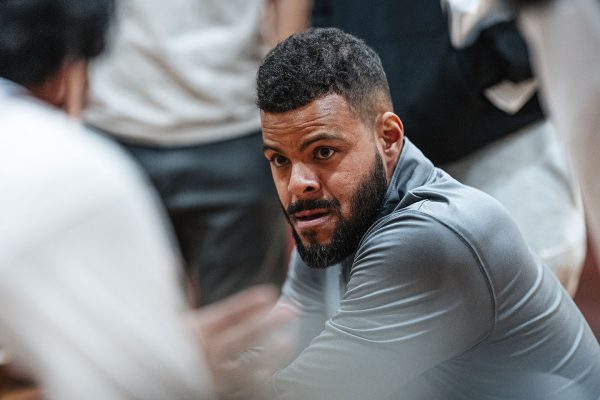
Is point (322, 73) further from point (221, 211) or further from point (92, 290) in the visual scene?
point (221, 211)

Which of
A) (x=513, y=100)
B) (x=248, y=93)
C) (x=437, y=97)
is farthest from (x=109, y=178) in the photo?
(x=248, y=93)

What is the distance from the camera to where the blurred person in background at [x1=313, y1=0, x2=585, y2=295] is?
1305mm

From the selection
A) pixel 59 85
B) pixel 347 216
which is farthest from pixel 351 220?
pixel 59 85

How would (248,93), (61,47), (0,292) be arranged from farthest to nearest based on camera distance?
1. (248,93)
2. (61,47)
3. (0,292)

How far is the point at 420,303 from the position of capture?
1271mm

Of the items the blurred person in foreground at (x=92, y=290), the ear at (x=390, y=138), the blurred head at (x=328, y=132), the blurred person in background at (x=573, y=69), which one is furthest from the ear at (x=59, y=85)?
the blurred person in background at (x=573, y=69)

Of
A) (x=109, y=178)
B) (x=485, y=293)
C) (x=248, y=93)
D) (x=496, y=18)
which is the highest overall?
(x=496, y=18)

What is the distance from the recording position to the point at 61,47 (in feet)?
4.49

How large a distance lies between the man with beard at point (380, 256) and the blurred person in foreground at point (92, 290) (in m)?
0.09

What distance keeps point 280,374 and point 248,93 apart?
Result: 0.86 m

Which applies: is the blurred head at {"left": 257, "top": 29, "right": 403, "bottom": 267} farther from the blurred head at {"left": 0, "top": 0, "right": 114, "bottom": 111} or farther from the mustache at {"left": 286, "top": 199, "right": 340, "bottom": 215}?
the blurred head at {"left": 0, "top": 0, "right": 114, "bottom": 111}

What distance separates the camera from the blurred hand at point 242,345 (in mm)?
1211

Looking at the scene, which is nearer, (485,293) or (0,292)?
(0,292)

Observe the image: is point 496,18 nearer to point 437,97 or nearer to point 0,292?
point 437,97
